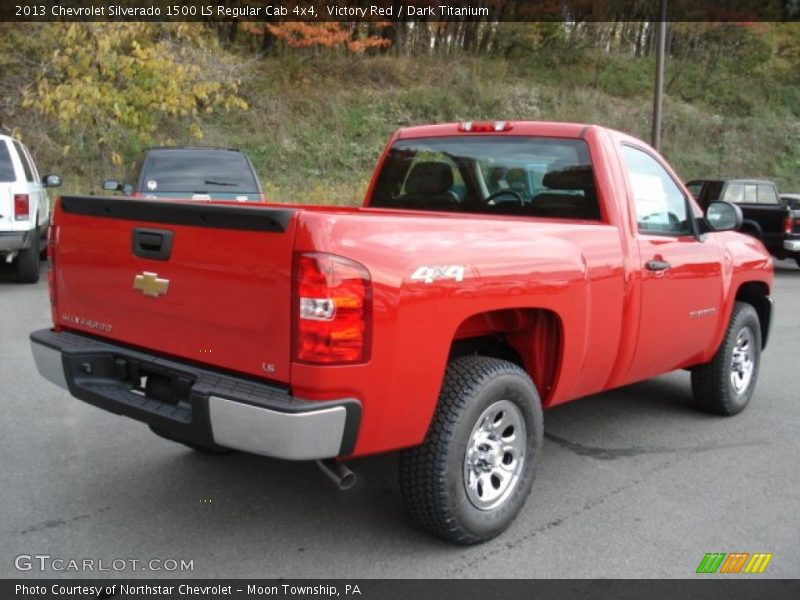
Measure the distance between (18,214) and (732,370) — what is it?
8665mm

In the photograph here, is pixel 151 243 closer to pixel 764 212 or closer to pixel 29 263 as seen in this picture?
pixel 29 263

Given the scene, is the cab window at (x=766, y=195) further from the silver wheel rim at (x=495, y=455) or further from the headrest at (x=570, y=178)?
the silver wheel rim at (x=495, y=455)

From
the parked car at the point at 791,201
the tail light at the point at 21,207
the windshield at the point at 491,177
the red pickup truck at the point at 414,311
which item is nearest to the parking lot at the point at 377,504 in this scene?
the red pickup truck at the point at 414,311

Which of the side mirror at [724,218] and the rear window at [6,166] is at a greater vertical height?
the side mirror at [724,218]

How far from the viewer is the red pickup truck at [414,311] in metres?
2.94

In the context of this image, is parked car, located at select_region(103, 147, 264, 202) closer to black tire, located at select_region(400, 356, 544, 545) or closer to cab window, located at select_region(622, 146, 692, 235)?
cab window, located at select_region(622, 146, 692, 235)

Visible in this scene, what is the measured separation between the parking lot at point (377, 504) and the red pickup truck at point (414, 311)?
1.13 feet

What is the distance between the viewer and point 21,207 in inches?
407

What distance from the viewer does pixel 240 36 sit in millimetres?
32000

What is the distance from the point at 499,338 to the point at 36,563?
230 centimetres

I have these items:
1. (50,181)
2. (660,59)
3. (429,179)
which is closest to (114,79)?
(50,181)

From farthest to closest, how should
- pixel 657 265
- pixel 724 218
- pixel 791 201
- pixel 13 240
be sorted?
pixel 791 201 < pixel 13 240 < pixel 724 218 < pixel 657 265

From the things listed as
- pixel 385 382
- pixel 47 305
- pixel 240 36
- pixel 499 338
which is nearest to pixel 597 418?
pixel 499 338
